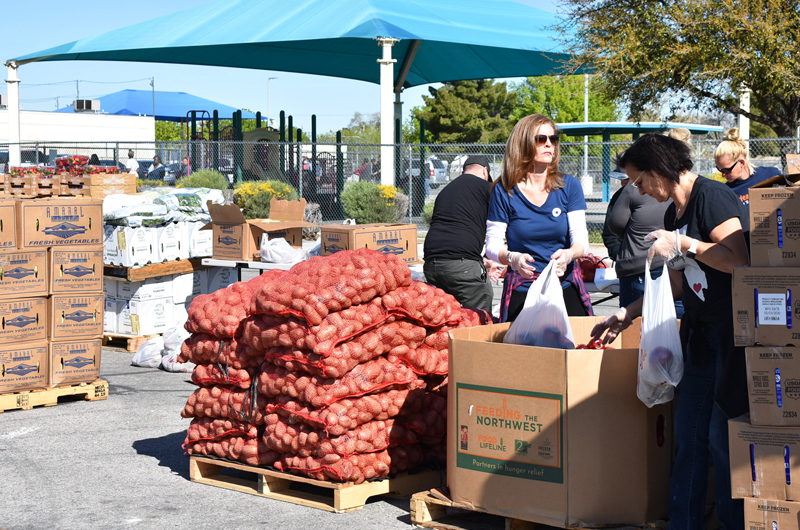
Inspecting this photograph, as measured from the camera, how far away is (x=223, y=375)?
458 cm

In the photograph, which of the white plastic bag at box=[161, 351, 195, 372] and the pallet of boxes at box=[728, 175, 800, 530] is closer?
the pallet of boxes at box=[728, 175, 800, 530]

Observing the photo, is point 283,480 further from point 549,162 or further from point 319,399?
point 549,162

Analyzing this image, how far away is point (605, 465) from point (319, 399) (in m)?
1.42

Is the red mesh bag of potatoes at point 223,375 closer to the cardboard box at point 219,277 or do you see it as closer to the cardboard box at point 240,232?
the cardboard box at point 240,232

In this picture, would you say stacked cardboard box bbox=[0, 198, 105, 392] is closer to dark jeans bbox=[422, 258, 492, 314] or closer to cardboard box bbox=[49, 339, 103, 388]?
cardboard box bbox=[49, 339, 103, 388]

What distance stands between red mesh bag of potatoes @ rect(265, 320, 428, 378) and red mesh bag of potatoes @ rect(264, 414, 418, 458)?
31cm

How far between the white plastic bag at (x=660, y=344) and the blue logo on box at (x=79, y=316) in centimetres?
→ 484

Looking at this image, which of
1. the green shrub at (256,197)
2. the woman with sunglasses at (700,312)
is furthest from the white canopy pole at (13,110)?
the woman with sunglasses at (700,312)

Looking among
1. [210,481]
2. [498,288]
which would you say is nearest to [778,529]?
[210,481]

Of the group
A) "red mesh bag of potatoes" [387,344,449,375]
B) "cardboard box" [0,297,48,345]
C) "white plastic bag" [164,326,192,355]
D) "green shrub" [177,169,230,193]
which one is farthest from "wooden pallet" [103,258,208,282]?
"green shrub" [177,169,230,193]

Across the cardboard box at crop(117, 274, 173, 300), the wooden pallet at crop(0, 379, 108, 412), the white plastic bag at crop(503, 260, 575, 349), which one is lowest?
the wooden pallet at crop(0, 379, 108, 412)

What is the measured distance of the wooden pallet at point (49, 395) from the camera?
6.30 metres

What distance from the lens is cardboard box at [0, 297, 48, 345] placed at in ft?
20.6

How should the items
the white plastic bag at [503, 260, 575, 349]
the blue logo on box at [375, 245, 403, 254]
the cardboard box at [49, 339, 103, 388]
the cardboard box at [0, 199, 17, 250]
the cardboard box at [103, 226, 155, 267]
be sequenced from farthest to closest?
the cardboard box at [103, 226, 155, 267], the blue logo on box at [375, 245, 403, 254], the cardboard box at [49, 339, 103, 388], the cardboard box at [0, 199, 17, 250], the white plastic bag at [503, 260, 575, 349]
